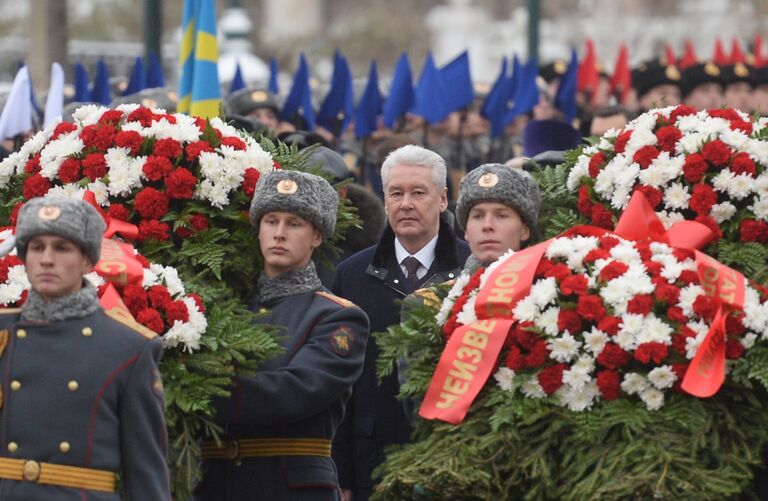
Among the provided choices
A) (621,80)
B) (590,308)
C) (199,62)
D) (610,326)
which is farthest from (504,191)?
(621,80)

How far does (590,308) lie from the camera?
254 inches

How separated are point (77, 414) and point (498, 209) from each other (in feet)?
7.17

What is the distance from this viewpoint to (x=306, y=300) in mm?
7113

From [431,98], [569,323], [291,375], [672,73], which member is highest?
[569,323]

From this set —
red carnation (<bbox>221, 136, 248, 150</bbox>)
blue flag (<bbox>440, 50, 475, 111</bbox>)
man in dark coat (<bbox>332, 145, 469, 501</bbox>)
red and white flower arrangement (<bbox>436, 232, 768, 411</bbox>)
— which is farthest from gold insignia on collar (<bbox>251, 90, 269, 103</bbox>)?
red and white flower arrangement (<bbox>436, 232, 768, 411</bbox>)

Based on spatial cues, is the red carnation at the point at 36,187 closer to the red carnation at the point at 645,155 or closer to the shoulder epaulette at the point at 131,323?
the shoulder epaulette at the point at 131,323

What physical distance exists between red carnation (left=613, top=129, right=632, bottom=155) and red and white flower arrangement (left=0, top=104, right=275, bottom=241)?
4.39ft

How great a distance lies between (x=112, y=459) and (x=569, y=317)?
1.61m

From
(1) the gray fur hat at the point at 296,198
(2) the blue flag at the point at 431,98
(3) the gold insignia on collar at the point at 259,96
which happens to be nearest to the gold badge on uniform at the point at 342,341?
(1) the gray fur hat at the point at 296,198

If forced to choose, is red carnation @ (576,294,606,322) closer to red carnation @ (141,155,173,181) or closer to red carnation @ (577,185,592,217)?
red carnation @ (577,185,592,217)

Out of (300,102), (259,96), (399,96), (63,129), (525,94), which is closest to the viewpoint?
(63,129)

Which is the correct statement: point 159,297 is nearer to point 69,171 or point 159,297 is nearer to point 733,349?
point 69,171

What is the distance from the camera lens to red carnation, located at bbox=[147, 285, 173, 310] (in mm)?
6617

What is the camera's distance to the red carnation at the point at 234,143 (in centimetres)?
753
